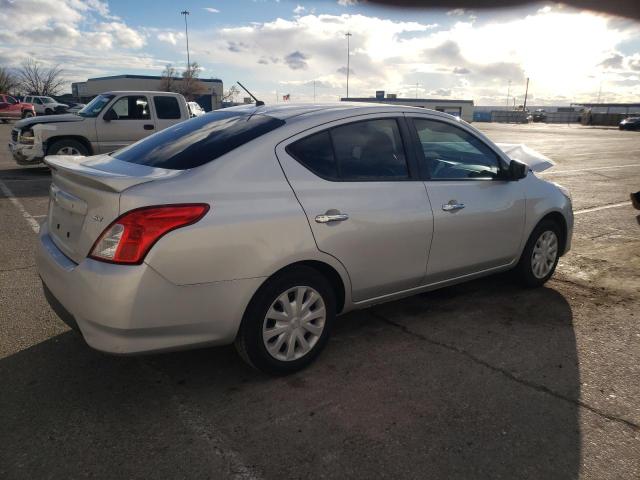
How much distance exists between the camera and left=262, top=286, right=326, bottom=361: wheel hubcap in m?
3.02

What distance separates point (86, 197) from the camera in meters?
2.81

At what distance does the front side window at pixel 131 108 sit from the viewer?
11.2 metres

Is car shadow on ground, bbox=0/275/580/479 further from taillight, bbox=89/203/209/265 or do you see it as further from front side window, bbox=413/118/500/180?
front side window, bbox=413/118/500/180

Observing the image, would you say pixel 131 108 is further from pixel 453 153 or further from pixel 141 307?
pixel 141 307

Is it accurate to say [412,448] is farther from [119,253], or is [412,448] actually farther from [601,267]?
[601,267]

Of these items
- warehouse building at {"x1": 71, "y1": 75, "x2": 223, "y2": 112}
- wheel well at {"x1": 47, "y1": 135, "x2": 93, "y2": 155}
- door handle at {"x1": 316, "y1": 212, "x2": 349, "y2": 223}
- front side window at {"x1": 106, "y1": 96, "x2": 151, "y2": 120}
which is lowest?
wheel well at {"x1": 47, "y1": 135, "x2": 93, "y2": 155}

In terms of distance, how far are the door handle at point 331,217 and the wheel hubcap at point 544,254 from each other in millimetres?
2241

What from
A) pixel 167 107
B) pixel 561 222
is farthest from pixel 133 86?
pixel 561 222

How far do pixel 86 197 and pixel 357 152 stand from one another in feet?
5.44

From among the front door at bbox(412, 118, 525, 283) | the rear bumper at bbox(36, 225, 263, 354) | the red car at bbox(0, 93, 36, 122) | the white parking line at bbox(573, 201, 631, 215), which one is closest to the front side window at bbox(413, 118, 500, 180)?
the front door at bbox(412, 118, 525, 283)

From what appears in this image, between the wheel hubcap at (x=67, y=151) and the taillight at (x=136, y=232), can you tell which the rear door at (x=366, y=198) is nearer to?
the taillight at (x=136, y=232)

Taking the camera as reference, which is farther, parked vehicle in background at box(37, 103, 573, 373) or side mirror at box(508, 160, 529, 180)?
side mirror at box(508, 160, 529, 180)

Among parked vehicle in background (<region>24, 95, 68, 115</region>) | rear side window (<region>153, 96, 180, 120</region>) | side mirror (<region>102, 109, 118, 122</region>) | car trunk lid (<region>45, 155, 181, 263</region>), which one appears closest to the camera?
car trunk lid (<region>45, 155, 181, 263</region>)

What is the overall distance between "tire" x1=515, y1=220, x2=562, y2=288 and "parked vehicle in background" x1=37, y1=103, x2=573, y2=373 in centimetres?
51
